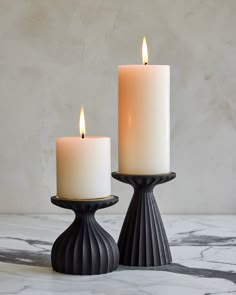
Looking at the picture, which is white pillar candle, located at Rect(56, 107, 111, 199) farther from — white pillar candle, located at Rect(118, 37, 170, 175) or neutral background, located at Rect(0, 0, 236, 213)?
neutral background, located at Rect(0, 0, 236, 213)

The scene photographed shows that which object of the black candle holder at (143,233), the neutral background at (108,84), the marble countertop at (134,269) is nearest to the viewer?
the marble countertop at (134,269)

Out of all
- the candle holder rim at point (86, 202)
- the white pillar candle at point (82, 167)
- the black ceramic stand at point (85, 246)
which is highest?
the white pillar candle at point (82, 167)

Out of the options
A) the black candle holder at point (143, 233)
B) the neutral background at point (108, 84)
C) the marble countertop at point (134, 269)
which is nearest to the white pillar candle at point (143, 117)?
the black candle holder at point (143, 233)

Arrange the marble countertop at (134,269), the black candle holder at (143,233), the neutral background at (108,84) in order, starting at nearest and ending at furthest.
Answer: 1. the marble countertop at (134,269)
2. the black candle holder at (143,233)
3. the neutral background at (108,84)

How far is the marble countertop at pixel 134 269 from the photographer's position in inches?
35.0

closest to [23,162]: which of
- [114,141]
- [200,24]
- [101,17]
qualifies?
[114,141]

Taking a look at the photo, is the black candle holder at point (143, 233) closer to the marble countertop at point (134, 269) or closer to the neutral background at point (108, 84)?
the marble countertop at point (134, 269)

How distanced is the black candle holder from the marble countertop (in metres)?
0.02

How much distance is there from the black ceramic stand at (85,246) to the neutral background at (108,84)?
489 mm

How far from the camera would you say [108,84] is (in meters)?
1.42

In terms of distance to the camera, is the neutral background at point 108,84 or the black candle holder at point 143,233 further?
the neutral background at point 108,84

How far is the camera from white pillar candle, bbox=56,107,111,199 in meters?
0.93

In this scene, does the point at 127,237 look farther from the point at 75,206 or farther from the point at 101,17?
the point at 101,17

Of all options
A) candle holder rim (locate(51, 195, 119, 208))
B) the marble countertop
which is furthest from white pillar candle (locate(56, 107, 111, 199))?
the marble countertop
